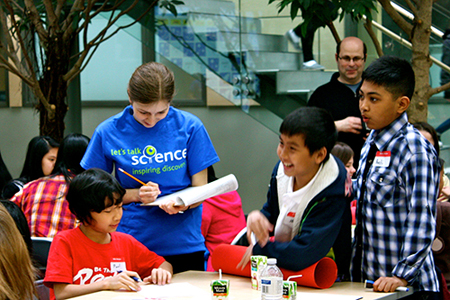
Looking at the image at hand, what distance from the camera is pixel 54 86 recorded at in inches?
164

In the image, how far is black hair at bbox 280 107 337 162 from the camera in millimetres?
1856

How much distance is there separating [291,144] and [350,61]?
2.08 m

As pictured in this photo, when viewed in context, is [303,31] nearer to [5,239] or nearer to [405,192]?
[405,192]

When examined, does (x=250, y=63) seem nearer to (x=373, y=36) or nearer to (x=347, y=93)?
(x=373, y=36)

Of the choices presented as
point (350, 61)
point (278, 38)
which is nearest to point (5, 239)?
point (350, 61)

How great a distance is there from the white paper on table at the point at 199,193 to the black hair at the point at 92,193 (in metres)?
0.17

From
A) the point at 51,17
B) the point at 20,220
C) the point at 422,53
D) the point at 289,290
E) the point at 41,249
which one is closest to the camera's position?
the point at 289,290

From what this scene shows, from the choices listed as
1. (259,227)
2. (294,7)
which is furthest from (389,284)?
(294,7)

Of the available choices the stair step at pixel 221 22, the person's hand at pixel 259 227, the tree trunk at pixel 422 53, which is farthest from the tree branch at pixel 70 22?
the person's hand at pixel 259 227

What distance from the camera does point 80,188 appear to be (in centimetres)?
215

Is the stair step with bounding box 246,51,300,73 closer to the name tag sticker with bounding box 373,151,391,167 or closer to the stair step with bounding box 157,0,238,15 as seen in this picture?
the stair step with bounding box 157,0,238,15

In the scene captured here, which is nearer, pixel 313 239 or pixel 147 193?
pixel 313 239

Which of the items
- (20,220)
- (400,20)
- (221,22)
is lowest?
(20,220)

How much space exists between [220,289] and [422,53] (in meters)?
2.39
